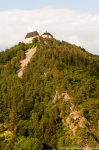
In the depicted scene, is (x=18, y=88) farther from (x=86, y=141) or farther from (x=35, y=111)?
(x=86, y=141)

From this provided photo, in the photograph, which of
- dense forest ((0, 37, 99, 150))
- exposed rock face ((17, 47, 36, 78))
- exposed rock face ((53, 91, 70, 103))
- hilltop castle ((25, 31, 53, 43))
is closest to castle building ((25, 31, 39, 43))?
hilltop castle ((25, 31, 53, 43))

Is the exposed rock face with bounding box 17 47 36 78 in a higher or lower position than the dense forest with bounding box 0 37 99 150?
higher

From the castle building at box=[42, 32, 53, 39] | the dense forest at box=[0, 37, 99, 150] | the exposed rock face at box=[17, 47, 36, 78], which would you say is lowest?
the dense forest at box=[0, 37, 99, 150]

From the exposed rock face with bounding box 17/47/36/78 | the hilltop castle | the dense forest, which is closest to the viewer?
the dense forest

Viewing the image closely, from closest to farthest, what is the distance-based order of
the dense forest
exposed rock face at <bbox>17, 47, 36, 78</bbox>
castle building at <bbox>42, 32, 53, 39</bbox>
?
the dense forest → exposed rock face at <bbox>17, 47, 36, 78</bbox> → castle building at <bbox>42, 32, 53, 39</bbox>

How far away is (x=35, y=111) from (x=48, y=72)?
16.1 m

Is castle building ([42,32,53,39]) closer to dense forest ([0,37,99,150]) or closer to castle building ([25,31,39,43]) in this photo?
castle building ([25,31,39,43])

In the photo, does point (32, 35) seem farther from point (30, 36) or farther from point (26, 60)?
point (26, 60)

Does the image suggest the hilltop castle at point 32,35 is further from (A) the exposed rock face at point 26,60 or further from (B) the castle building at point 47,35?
(A) the exposed rock face at point 26,60

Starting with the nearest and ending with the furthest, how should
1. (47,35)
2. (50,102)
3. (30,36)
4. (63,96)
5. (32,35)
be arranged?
(63,96) → (50,102) → (47,35) → (32,35) → (30,36)

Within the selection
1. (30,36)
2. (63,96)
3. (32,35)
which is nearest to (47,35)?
(32,35)

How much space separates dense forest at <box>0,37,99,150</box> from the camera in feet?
236

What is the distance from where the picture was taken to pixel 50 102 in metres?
85.9

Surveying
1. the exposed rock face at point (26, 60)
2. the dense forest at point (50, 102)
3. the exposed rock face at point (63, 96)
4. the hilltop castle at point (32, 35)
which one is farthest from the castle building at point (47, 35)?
the exposed rock face at point (63, 96)
